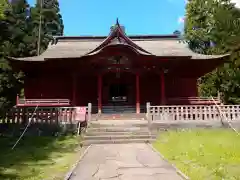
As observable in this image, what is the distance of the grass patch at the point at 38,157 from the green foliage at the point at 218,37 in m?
16.1

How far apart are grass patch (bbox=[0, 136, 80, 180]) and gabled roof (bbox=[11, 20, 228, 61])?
8.02 meters

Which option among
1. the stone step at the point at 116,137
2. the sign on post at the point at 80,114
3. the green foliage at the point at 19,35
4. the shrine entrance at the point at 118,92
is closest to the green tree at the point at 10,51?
the green foliage at the point at 19,35

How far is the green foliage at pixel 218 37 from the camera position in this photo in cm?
2275

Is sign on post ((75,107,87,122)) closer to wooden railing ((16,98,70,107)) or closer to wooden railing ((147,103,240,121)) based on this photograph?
wooden railing ((147,103,240,121))

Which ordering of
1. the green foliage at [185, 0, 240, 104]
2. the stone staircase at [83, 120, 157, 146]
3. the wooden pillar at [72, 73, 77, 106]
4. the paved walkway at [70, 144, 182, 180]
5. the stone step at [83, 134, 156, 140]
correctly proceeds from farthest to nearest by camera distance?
the green foliage at [185, 0, 240, 104], the wooden pillar at [72, 73, 77, 106], the stone step at [83, 134, 156, 140], the stone staircase at [83, 120, 157, 146], the paved walkway at [70, 144, 182, 180]

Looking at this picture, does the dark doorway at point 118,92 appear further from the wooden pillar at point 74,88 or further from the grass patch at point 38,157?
the grass patch at point 38,157

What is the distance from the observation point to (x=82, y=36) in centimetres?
2786

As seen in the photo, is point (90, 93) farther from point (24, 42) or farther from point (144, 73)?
point (24, 42)

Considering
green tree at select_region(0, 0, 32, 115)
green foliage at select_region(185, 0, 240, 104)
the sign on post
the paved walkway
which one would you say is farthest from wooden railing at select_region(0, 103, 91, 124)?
green foliage at select_region(185, 0, 240, 104)

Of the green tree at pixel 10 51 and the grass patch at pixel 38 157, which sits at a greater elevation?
the green tree at pixel 10 51

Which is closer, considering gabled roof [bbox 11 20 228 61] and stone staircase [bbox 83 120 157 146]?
stone staircase [bbox 83 120 157 146]

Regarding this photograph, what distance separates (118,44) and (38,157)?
37.3ft

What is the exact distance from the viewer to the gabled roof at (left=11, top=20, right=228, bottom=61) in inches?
774

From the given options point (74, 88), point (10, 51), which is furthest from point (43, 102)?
point (10, 51)
